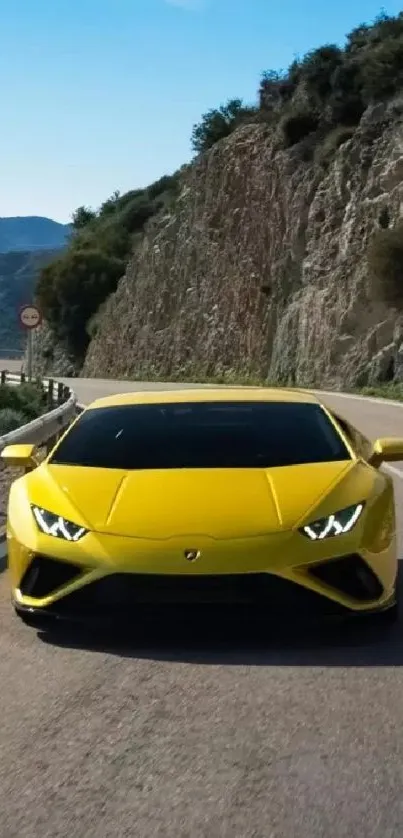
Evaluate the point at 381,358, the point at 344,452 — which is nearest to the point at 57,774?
the point at 344,452

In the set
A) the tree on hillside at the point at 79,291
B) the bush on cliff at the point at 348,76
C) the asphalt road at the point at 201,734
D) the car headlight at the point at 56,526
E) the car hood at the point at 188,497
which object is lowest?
the tree on hillside at the point at 79,291

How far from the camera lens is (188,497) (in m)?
6.32

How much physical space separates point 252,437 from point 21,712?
8.92 feet

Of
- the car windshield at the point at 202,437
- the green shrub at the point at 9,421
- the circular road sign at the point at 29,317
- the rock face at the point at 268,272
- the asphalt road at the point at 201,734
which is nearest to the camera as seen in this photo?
the asphalt road at the point at 201,734

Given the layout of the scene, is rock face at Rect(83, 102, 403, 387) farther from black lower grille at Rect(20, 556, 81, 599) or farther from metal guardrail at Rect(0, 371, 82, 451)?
black lower grille at Rect(20, 556, 81, 599)

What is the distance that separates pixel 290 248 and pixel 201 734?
51.0 meters

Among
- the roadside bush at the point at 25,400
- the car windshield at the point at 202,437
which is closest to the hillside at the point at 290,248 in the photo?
the roadside bush at the point at 25,400

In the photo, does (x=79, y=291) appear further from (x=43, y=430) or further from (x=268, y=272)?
(x=43, y=430)

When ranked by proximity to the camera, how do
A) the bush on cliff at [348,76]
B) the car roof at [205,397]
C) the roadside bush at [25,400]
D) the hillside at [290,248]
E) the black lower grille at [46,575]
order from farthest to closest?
the bush on cliff at [348,76] < the hillside at [290,248] < the roadside bush at [25,400] < the car roof at [205,397] < the black lower grille at [46,575]

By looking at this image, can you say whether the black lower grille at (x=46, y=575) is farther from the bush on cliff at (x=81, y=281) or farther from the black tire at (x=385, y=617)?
the bush on cliff at (x=81, y=281)

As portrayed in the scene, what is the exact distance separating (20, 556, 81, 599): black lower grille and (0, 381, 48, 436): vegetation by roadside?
16.2 metres

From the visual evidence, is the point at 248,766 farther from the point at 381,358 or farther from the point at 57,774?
the point at 381,358

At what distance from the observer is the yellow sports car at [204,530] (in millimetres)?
5938

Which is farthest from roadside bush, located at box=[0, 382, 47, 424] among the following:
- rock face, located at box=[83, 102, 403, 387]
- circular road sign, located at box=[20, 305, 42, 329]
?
rock face, located at box=[83, 102, 403, 387]
